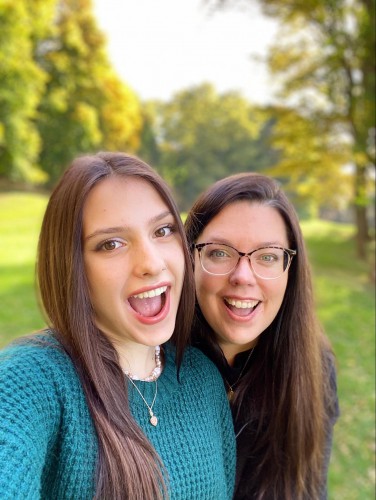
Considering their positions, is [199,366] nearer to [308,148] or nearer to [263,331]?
[263,331]

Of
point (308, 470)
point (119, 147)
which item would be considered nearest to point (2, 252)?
point (308, 470)

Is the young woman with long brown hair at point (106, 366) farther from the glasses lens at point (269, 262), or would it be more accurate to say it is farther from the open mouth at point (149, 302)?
the glasses lens at point (269, 262)

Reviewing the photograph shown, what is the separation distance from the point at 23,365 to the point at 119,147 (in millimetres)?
25189

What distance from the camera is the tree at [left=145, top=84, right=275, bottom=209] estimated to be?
17.0 meters

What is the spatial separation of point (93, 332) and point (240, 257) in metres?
0.69

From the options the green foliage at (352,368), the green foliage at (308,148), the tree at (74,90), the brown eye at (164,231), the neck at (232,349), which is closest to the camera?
the brown eye at (164,231)

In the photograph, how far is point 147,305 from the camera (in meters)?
1.42

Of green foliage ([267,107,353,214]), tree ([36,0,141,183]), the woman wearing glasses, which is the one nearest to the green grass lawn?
the woman wearing glasses

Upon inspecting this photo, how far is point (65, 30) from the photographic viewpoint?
20.7 metres

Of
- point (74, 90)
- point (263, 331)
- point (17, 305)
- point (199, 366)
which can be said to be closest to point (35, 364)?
point (199, 366)

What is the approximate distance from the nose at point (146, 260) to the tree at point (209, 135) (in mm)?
12821

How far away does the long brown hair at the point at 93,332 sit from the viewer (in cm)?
127

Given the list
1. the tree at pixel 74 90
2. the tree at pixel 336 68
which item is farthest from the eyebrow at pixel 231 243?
the tree at pixel 74 90

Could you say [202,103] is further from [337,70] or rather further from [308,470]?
[308,470]
